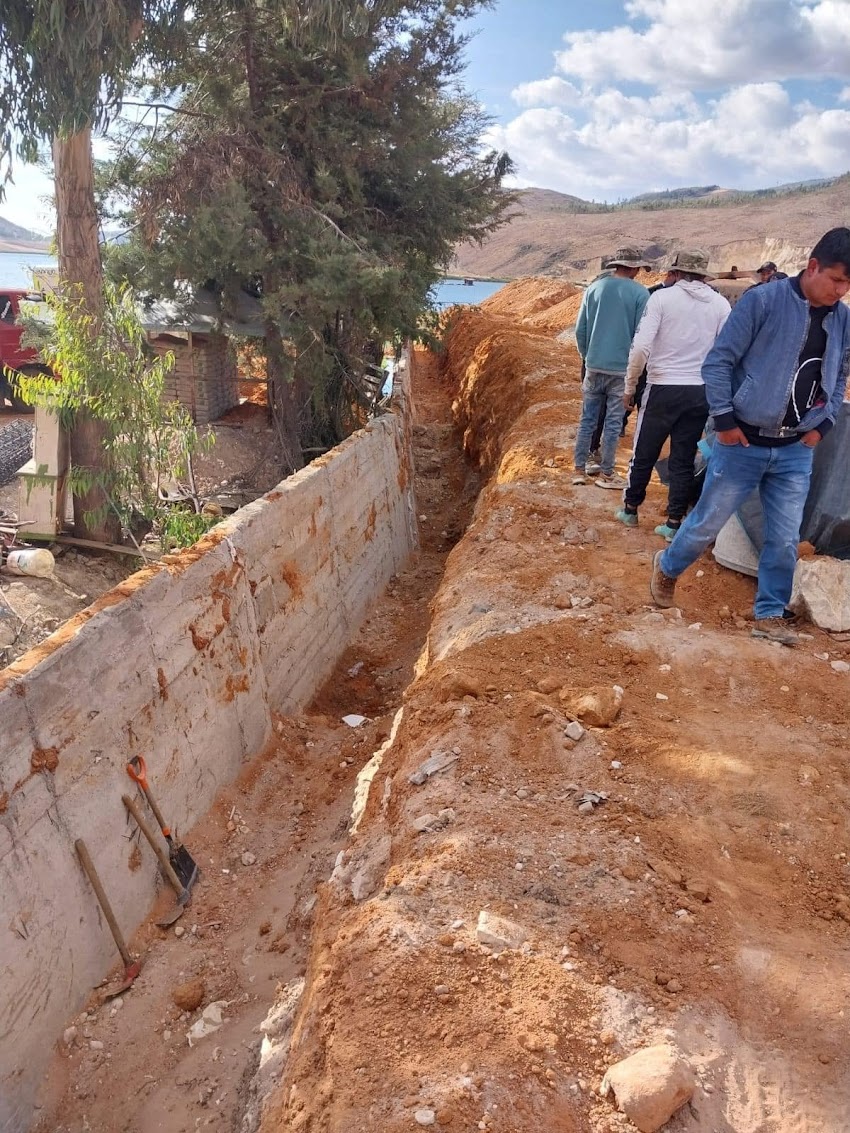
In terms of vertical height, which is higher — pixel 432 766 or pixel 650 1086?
pixel 650 1086

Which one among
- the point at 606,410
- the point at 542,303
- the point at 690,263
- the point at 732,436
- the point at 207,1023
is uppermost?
the point at 542,303

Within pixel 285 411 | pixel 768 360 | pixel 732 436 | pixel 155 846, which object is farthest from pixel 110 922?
pixel 285 411

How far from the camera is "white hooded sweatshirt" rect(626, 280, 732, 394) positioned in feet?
16.8

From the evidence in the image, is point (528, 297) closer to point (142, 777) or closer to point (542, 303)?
point (542, 303)

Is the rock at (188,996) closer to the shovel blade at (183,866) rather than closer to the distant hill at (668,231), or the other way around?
the shovel blade at (183,866)

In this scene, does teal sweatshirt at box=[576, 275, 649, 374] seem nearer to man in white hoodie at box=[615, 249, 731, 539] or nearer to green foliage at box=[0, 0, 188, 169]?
man in white hoodie at box=[615, 249, 731, 539]

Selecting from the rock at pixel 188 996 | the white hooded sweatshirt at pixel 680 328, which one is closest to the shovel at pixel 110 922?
the rock at pixel 188 996

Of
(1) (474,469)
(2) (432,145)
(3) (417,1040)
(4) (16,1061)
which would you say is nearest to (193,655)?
(4) (16,1061)

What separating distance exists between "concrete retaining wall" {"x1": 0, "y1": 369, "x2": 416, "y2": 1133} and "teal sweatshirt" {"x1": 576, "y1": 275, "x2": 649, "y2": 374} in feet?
8.70

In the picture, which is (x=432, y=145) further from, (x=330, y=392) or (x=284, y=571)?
(x=284, y=571)

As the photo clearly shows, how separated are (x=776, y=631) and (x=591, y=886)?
7.43 ft

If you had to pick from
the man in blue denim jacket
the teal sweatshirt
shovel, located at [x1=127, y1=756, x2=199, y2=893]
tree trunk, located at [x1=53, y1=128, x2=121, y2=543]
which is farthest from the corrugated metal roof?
the man in blue denim jacket

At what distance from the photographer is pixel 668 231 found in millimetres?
56219

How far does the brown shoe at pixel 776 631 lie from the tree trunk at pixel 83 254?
22.5 ft
